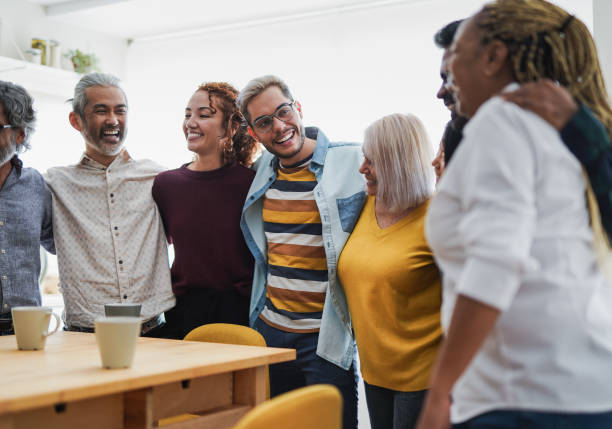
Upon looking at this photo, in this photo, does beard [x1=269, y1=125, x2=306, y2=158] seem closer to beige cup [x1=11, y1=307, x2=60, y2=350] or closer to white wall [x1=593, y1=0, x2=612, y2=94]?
beige cup [x1=11, y1=307, x2=60, y2=350]

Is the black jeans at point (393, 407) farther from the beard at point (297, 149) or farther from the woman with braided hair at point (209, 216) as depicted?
the beard at point (297, 149)

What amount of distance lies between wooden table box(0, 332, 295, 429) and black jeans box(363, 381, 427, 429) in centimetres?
39

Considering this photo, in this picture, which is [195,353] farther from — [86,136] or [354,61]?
[354,61]

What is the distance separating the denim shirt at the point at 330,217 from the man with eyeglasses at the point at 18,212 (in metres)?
0.75

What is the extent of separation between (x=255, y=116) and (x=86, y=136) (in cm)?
72

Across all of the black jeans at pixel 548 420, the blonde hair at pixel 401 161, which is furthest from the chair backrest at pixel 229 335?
the black jeans at pixel 548 420

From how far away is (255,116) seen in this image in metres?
2.33

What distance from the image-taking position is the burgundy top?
7.97 feet

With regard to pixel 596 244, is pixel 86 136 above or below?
above

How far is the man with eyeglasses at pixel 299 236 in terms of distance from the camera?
2.14m

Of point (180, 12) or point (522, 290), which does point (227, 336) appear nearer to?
point (522, 290)

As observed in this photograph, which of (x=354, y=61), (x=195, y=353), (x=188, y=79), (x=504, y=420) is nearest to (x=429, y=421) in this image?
(x=504, y=420)

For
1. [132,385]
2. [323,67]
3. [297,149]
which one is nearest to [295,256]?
[297,149]

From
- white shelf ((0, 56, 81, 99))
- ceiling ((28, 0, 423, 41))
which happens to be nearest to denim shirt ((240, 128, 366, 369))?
ceiling ((28, 0, 423, 41))
